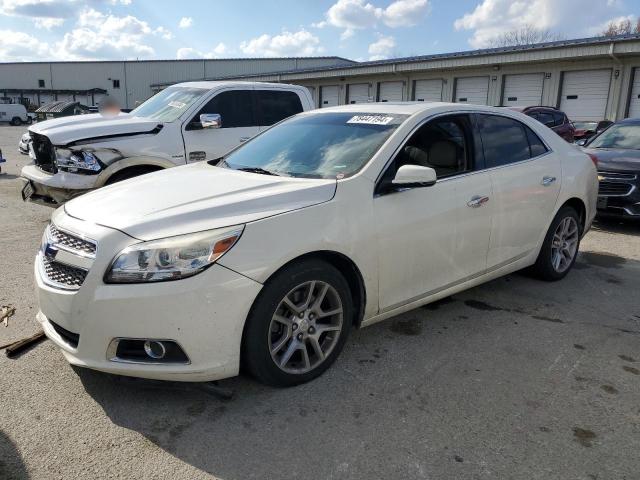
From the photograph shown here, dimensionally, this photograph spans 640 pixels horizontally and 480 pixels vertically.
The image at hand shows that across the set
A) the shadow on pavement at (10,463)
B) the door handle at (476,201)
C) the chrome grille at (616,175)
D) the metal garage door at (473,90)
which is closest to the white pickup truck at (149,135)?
the door handle at (476,201)

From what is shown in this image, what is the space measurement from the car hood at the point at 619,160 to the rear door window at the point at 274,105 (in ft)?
15.0

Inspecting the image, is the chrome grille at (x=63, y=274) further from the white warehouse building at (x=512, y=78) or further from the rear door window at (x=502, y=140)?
the white warehouse building at (x=512, y=78)

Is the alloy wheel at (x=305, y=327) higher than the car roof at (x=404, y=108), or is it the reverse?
the car roof at (x=404, y=108)

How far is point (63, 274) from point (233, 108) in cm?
491

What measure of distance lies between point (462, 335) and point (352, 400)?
1.29m

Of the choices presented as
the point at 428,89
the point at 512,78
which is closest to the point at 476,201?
the point at 512,78

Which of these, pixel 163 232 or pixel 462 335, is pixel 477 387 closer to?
pixel 462 335

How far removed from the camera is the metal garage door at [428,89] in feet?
87.5

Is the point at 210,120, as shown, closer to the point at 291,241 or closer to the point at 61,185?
the point at 61,185

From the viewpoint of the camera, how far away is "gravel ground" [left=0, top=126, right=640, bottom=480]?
248cm

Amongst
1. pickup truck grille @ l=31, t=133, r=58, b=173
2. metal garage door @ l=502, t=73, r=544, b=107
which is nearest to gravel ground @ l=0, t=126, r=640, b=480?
pickup truck grille @ l=31, t=133, r=58, b=173

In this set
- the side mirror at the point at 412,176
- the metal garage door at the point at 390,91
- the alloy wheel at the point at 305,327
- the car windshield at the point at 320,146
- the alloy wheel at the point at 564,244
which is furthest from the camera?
the metal garage door at the point at 390,91

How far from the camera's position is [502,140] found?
4434mm

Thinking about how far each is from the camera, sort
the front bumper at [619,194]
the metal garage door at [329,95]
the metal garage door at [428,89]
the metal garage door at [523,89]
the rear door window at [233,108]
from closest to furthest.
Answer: the rear door window at [233,108] < the front bumper at [619,194] < the metal garage door at [523,89] < the metal garage door at [428,89] < the metal garage door at [329,95]
